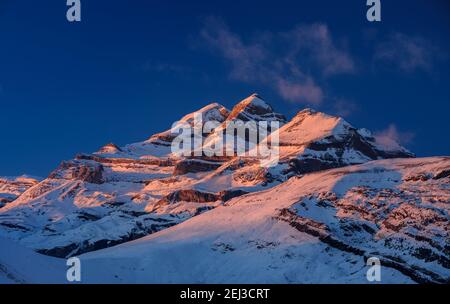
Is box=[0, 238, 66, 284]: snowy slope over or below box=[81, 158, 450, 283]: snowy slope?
below

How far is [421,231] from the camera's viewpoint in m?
185

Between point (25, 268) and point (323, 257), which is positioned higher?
point (323, 257)

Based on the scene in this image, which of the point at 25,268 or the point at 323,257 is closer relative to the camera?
the point at 25,268

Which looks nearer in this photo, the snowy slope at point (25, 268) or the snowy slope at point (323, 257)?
the snowy slope at point (25, 268)

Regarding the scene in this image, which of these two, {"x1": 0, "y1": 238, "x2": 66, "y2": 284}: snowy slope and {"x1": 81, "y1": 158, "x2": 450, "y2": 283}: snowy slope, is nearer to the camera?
{"x1": 0, "y1": 238, "x2": 66, "y2": 284}: snowy slope

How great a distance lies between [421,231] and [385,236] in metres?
9.11

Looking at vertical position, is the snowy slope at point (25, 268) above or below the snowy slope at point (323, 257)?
below
